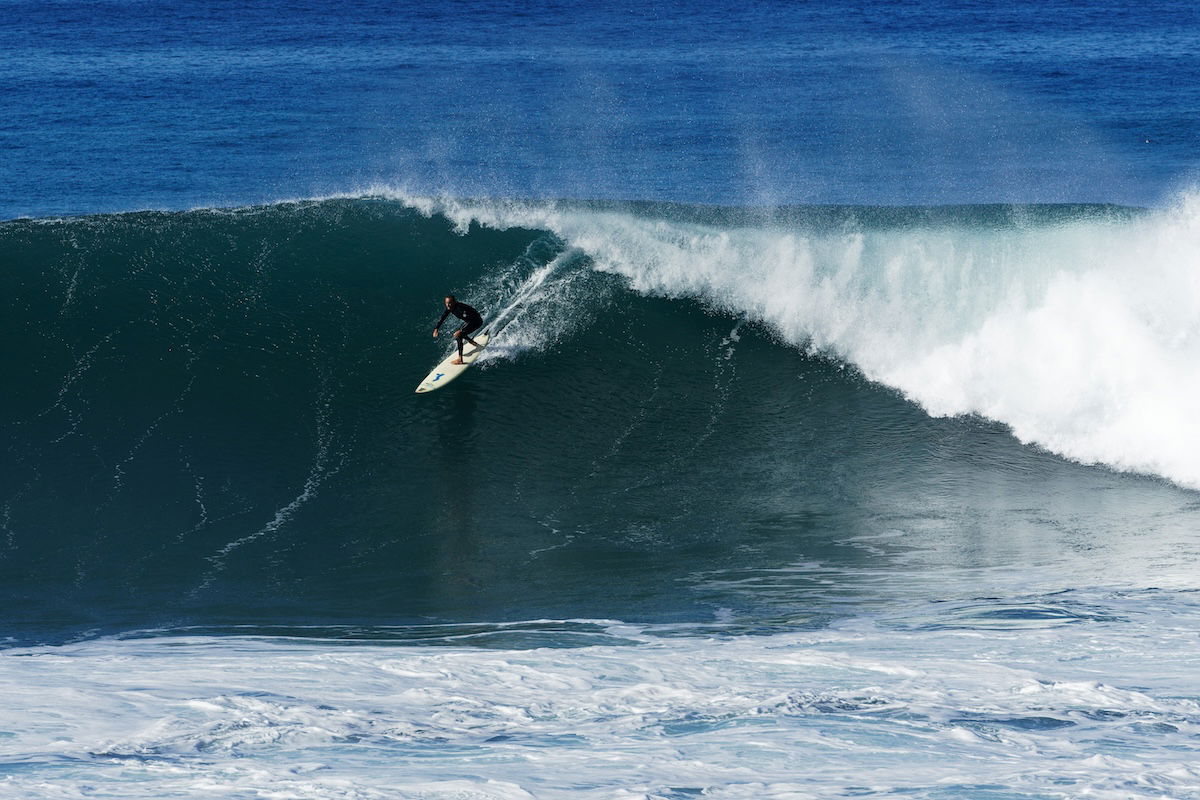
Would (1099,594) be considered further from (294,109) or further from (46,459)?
(294,109)

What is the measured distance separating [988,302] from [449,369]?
675 cm

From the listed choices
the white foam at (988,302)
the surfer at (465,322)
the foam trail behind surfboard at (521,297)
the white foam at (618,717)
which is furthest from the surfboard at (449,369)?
the white foam at (618,717)

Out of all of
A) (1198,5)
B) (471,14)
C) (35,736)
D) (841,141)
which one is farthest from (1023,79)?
(35,736)

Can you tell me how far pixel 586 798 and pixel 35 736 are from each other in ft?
10.1

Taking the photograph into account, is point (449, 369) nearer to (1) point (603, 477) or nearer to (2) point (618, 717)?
(1) point (603, 477)

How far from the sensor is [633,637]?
875 cm

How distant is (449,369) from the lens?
1366 centimetres

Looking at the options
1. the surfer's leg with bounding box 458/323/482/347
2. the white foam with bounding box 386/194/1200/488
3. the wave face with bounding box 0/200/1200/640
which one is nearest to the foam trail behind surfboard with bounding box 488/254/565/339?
the wave face with bounding box 0/200/1200/640

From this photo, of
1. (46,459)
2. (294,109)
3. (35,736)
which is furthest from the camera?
(294,109)

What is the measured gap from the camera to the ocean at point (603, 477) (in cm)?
682

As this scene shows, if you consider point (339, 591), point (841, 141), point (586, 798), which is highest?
point (841, 141)

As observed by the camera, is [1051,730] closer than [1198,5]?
Yes

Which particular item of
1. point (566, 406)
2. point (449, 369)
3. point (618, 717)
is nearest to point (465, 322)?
point (449, 369)

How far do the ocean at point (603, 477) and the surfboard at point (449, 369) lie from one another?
171mm
